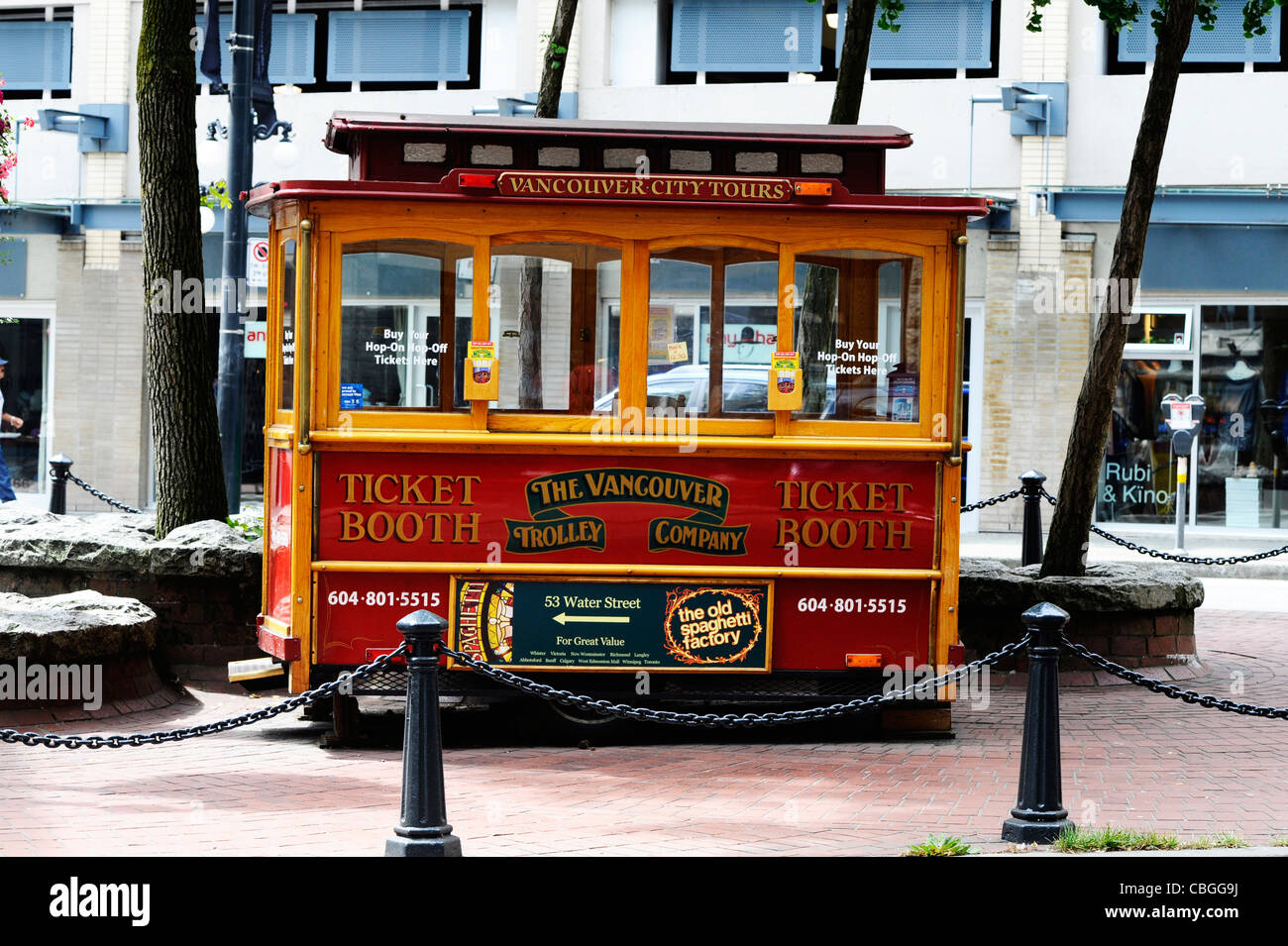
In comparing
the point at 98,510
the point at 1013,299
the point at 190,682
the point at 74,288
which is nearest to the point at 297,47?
the point at 74,288

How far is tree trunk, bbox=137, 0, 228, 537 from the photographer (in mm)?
10602

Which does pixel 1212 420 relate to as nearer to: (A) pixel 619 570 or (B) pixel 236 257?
(B) pixel 236 257

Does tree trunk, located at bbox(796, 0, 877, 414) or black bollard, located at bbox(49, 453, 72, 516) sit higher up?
tree trunk, located at bbox(796, 0, 877, 414)

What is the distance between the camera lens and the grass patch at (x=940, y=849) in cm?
573

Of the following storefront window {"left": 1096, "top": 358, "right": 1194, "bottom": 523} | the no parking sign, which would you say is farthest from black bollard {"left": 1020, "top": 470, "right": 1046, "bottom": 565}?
storefront window {"left": 1096, "top": 358, "right": 1194, "bottom": 523}

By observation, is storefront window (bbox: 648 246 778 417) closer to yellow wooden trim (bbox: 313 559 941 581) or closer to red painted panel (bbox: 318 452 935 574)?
red painted panel (bbox: 318 452 935 574)

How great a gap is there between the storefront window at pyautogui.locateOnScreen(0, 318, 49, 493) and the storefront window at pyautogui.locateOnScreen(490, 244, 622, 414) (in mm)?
17143

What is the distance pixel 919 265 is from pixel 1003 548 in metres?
11.2

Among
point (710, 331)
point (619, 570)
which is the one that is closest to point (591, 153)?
point (710, 331)

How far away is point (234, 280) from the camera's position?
11477mm

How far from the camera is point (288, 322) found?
331 inches

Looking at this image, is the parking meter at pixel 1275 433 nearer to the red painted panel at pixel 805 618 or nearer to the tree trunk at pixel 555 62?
the tree trunk at pixel 555 62

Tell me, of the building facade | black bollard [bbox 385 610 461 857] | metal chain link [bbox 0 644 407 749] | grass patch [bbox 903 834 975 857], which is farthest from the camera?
the building facade

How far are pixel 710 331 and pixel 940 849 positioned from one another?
3426 mm
